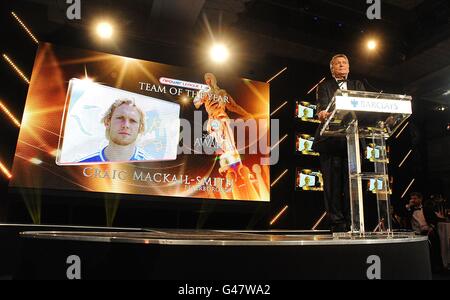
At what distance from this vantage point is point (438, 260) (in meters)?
3.86

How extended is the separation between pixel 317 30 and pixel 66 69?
10.8 feet

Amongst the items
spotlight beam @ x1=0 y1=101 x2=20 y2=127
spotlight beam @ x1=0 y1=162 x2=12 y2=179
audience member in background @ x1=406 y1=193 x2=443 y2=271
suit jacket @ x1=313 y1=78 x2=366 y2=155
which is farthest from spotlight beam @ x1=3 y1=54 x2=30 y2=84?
audience member in background @ x1=406 y1=193 x2=443 y2=271

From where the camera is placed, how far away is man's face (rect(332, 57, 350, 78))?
201cm

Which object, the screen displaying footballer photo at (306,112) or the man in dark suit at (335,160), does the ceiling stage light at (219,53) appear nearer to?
the screen displaying footballer photo at (306,112)

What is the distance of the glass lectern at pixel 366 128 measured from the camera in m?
1.61

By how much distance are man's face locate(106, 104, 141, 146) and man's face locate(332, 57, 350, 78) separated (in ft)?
7.62

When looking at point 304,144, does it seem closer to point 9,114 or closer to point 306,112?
point 306,112

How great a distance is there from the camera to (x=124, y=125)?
11.7 ft

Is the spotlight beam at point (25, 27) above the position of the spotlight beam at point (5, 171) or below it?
above

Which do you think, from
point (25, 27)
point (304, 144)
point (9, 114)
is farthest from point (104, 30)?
point (304, 144)

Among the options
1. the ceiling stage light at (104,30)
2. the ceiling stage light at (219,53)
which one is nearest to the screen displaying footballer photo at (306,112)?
the ceiling stage light at (219,53)

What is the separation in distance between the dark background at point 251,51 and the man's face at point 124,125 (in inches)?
24.9
